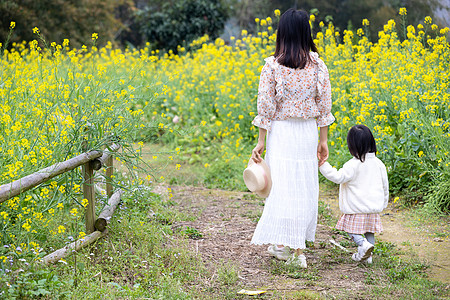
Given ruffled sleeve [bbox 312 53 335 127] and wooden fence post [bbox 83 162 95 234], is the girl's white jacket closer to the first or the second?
ruffled sleeve [bbox 312 53 335 127]

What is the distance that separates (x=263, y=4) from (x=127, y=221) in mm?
13554

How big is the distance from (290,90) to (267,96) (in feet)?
0.54

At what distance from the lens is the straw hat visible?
11.2ft

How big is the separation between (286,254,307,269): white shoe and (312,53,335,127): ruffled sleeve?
0.95 m

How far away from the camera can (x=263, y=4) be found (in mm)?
16094

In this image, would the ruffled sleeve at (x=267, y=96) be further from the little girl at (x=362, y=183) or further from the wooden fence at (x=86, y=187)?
the wooden fence at (x=86, y=187)

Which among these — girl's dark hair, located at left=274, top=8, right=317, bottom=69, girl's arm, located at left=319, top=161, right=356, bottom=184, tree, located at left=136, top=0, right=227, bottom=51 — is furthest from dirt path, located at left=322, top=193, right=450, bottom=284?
tree, located at left=136, top=0, right=227, bottom=51

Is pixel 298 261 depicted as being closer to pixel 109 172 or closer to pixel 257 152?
pixel 257 152

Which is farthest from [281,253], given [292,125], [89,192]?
[89,192]

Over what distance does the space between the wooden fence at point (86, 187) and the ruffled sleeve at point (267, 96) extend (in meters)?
1.09

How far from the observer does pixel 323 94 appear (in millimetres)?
3457

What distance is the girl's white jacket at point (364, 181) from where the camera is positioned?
355cm

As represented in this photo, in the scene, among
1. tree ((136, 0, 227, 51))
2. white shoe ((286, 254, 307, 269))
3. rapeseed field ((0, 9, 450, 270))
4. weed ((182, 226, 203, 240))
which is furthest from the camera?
tree ((136, 0, 227, 51))

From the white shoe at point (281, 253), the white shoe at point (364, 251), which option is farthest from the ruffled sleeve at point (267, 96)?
the white shoe at point (364, 251)
